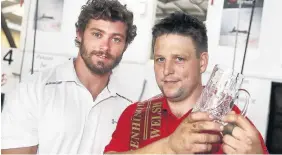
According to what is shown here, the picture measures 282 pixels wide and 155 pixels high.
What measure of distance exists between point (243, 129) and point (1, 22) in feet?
2.65

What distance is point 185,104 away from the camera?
0.93 metres

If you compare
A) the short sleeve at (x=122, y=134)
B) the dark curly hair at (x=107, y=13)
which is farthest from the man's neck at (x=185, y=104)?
the dark curly hair at (x=107, y=13)

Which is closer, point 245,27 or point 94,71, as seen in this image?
point 245,27

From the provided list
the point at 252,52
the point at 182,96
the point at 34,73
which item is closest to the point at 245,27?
the point at 252,52

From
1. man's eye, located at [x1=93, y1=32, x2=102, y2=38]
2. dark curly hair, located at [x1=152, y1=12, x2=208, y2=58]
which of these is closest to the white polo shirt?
man's eye, located at [x1=93, y1=32, x2=102, y2=38]

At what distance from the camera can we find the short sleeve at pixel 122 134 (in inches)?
38.1

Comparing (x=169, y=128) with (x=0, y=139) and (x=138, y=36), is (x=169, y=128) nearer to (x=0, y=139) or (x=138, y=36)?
(x=138, y=36)

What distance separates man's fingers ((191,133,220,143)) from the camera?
0.78m

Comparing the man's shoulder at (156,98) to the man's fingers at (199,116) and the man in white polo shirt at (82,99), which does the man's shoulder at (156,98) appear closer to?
the man in white polo shirt at (82,99)

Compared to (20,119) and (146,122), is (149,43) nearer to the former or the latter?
(146,122)

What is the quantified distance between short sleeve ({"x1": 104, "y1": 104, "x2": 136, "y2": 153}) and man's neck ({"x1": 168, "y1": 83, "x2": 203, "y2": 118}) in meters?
0.12

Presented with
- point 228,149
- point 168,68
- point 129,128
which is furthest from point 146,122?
point 228,149

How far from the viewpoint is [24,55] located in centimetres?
114

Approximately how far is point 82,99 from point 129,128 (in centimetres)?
17
